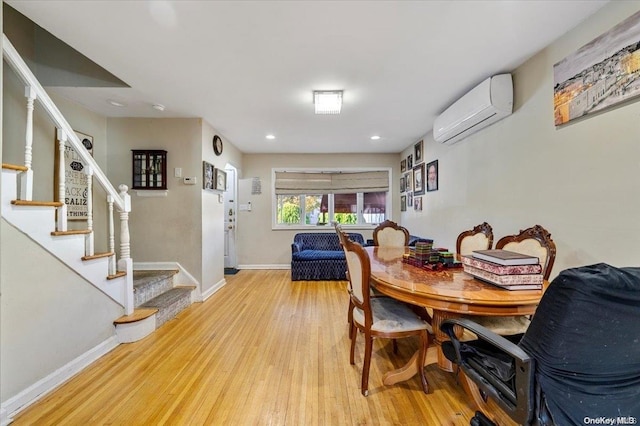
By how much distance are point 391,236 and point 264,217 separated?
3054 mm

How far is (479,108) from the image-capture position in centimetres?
238

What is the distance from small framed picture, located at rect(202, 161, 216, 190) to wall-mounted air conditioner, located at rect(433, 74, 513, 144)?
3.07 metres

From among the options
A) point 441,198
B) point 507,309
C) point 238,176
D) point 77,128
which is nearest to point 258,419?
point 507,309

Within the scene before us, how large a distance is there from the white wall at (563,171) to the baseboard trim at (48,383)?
140 inches

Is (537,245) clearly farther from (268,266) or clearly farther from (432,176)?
(268,266)

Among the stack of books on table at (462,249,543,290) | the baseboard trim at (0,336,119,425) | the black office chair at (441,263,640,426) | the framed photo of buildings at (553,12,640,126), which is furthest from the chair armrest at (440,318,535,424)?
the baseboard trim at (0,336,119,425)

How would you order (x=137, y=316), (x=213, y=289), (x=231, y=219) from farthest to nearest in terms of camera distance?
(x=231, y=219)
(x=213, y=289)
(x=137, y=316)

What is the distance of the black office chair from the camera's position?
736 millimetres

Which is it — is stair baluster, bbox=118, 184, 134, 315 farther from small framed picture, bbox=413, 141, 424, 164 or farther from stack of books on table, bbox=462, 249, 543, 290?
small framed picture, bbox=413, 141, 424, 164

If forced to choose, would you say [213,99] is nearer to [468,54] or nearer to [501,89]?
[468,54]

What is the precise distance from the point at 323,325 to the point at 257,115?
261cm

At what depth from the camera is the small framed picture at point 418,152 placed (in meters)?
4.30

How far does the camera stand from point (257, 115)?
10.8 ft

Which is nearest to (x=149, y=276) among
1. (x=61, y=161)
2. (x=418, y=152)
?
(x=61, y=161)
